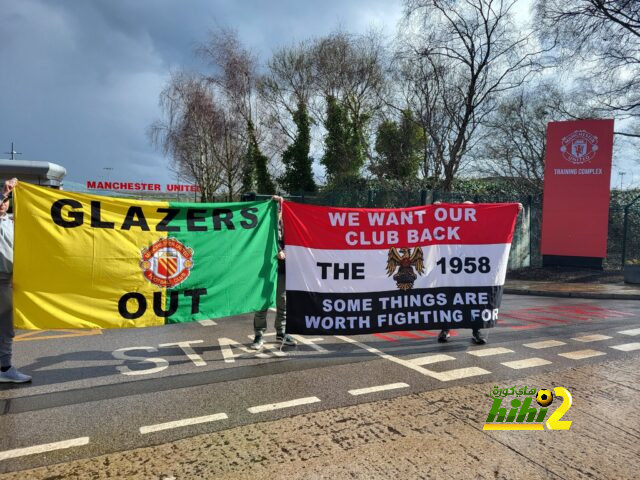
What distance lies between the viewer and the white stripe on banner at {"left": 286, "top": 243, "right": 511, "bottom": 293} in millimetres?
5629

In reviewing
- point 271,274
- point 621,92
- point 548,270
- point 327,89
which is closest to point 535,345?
point 271,274

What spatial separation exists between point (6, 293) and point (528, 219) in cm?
1600

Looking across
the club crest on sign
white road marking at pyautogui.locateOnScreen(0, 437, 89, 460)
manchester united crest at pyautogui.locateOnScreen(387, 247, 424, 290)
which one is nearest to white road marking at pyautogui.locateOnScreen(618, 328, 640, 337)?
manchester united crest at pyautogui.locateOnScreen(387, 247, 424, 290)

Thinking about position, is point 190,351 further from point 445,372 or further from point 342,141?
point 342,141

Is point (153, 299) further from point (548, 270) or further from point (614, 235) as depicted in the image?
point (614, 235)

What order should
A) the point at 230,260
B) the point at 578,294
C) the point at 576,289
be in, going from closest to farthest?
1. the point at 230,260
2. the point at 578,294
3. the point at 576,289

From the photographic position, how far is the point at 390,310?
5848mm

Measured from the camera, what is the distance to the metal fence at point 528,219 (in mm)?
16016

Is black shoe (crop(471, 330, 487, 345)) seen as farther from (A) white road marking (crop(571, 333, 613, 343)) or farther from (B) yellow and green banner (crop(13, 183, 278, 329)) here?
(B) yellow and green banner (crop(13, 183, 278, 329))

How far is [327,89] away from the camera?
92.8ft

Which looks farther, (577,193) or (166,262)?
(577,193)

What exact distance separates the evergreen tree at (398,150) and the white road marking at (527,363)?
794 inches

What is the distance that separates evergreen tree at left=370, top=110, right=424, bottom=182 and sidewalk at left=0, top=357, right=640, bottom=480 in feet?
71.9

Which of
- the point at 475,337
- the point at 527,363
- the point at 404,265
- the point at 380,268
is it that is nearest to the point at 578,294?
the point at 475,337
